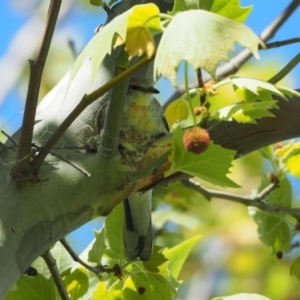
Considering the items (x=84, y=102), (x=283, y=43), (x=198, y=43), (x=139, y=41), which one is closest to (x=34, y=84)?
(x=84, y=102)

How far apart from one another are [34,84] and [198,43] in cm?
38

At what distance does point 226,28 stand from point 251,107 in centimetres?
29

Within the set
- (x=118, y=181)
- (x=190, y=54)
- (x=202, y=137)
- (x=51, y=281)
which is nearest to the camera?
(x=190, y=54)

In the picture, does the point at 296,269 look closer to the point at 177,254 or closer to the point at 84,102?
the point at 177,254

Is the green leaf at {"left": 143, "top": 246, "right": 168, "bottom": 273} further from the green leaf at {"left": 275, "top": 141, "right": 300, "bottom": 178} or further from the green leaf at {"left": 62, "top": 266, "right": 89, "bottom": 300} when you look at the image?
the green leaf at {"left": 275, "top": 141, "right": 300, "bottom": 178}

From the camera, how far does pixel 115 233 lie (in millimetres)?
1769

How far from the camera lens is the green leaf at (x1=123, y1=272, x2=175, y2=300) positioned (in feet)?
5.38

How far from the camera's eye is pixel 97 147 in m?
1.44

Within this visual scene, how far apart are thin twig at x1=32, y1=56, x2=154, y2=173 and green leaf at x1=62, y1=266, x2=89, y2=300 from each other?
0.52 meters

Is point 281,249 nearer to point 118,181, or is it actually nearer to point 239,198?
point 239,198

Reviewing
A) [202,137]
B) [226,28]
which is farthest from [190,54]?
[202,137]

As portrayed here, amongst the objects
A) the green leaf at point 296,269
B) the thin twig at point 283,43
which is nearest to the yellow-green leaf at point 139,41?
the thin twig at point 283,43

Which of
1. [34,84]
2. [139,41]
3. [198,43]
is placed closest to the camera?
[198,43]

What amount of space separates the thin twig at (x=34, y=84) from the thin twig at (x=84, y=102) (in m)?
0.03
